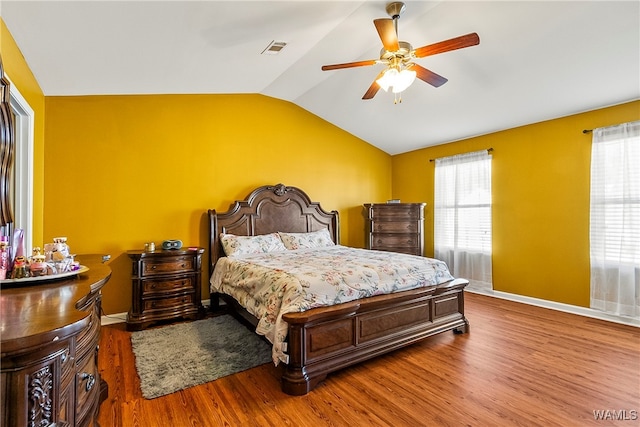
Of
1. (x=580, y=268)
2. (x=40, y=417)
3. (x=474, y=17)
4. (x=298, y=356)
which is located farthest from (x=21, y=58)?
(x=580, y=268)

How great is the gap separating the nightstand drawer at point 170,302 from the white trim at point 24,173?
3.91ft

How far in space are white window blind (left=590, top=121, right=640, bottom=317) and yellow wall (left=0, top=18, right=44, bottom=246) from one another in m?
5.46

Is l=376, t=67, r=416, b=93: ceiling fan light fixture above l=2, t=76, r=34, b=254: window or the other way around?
above

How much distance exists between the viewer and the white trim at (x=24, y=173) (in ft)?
8.59

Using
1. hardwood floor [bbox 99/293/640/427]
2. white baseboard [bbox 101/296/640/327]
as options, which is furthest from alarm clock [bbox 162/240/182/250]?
hardwood floor [bbox 99/293/640/427]

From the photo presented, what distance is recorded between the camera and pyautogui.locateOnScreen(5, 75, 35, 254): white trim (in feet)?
8.59

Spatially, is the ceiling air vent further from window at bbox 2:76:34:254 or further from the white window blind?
the white window blind

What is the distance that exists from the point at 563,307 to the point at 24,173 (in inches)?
231

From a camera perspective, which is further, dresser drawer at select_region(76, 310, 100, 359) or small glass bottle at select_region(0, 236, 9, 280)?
small glass bottle at select_region(0, 236, 9, 280)

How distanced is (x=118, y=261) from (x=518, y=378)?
410 centimetres

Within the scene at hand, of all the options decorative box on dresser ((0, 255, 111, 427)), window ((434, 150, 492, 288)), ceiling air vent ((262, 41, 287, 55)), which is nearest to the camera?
decorative box on dresser ((0, 255, 111, 427))

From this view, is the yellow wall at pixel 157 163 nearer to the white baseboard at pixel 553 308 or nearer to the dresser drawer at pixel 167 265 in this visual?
the white baseboard at pixel 553 308

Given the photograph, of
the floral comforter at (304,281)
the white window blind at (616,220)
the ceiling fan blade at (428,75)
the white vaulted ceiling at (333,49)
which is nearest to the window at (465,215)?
the white vaulted ceiling at (333,49)

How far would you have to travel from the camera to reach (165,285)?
3.54m
